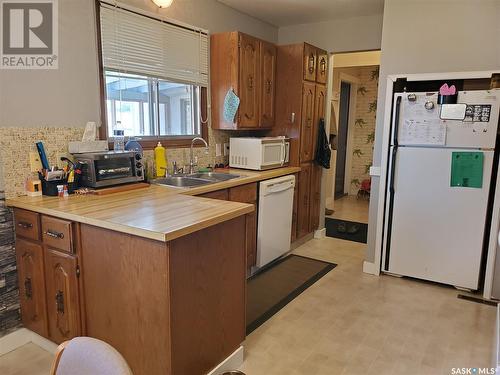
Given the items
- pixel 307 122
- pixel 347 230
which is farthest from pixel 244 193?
pixel 347 230

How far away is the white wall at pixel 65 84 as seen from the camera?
2223mm

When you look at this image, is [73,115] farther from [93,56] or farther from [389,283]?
[389,283]

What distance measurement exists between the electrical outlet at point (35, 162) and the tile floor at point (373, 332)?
1.73 m

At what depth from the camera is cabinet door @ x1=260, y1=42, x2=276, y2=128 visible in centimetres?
380

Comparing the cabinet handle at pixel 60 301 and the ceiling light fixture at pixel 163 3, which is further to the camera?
the ceiling light fixture at pixel 163 3

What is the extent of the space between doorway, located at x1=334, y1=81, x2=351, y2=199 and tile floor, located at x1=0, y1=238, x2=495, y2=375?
4.00m

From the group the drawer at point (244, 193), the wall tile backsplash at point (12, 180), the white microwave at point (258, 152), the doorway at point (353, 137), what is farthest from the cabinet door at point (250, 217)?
the doorway at point (353, 137)

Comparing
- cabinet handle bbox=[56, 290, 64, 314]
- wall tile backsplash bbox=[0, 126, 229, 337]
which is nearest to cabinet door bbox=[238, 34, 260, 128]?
wall tile backsplash bbox=[0, 126, 229, 337]

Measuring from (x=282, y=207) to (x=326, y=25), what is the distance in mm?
2226

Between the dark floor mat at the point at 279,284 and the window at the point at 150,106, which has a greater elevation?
the window at the point at 150,106

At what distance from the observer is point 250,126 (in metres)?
3.76

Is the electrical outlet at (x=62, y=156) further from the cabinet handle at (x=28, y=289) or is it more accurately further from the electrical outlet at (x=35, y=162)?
the cabinet handle at (x=28, y=289)

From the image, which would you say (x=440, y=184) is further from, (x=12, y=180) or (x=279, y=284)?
(x=12, y=180)

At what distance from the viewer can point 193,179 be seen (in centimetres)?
321
